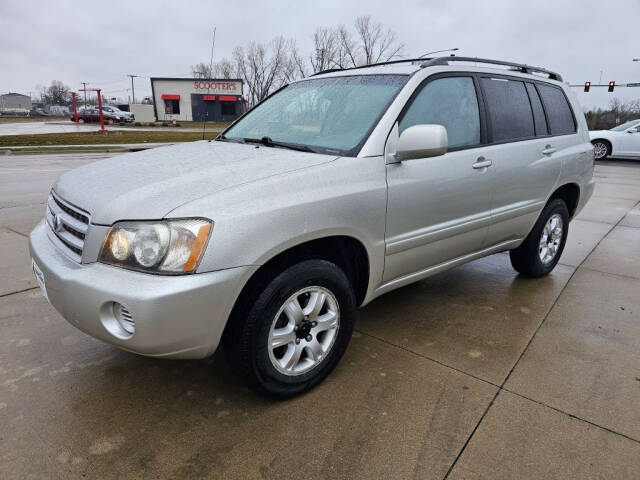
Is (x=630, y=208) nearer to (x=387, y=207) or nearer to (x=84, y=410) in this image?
(x=387, y=207)

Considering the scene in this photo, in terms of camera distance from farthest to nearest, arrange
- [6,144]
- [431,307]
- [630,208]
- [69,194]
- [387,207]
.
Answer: [6,144]
[630,208]
[431,307]
[387,207]
[69,194]

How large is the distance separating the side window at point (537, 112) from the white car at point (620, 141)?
1370 centimetres

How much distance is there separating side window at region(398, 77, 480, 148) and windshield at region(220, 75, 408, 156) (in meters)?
0.17

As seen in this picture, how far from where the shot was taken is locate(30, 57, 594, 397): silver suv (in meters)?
1.92

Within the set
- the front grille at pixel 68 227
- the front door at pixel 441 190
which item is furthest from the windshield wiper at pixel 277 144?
the front grille at pixel 68 227

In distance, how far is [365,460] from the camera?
1991 mm

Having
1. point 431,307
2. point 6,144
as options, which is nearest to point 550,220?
point 431,307

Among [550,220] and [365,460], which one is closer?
[365,460]

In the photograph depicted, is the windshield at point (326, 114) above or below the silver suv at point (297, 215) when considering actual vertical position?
above

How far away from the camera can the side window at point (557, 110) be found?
3965 mm

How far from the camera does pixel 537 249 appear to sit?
405cm

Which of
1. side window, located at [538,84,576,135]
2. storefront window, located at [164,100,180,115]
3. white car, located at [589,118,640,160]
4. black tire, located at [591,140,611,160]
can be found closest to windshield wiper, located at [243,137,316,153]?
side window, located at [538,84,576,135]

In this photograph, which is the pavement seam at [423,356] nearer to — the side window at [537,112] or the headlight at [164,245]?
the headlight at [164,245]

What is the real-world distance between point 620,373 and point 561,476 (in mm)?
1090
